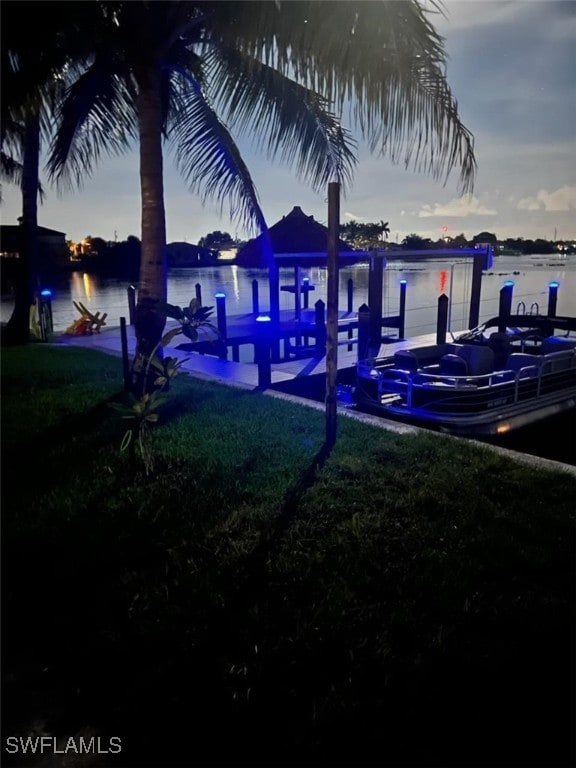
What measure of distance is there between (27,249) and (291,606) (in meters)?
12.5

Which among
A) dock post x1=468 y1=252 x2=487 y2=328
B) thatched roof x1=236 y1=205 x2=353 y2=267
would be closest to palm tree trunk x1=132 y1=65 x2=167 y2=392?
thatched roof x1=236 y1=205 x2=353 y2=267

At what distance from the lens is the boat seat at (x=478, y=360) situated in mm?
7871

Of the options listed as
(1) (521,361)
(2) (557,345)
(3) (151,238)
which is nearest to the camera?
(3) (151,238)

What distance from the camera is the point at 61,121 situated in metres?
7.28

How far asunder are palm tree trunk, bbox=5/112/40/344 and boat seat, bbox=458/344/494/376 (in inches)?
417

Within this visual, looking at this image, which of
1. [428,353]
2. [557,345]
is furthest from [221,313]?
[557,345]

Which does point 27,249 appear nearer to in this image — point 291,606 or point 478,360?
point 478,360

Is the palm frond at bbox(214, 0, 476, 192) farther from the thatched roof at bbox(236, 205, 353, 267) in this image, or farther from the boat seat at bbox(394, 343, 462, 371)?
the thatched roof at bbox(236, 205, 353, 267)

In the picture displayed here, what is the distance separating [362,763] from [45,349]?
11.5 metres

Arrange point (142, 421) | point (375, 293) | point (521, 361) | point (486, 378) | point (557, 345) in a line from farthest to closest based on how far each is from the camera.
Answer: point (375, 293)
point (557, 345)
point (521, 361)
point (486, 378)
point (142, 421)

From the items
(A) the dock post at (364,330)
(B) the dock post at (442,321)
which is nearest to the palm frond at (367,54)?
(A) the dock post at (364,330)

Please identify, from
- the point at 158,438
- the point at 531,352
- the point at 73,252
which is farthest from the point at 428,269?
the point at 158,438

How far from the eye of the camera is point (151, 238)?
6.27 meters

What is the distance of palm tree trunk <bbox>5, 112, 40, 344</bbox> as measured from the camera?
41.3ft
